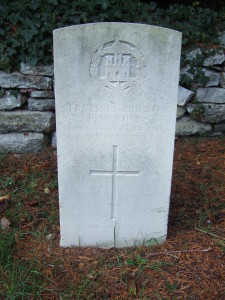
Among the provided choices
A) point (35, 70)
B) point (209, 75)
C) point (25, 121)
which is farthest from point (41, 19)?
point (209, 75)

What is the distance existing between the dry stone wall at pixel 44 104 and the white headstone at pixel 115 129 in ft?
5.79

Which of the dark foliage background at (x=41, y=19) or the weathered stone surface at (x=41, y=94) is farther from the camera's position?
the weathered stone surface at (x=41, y=94)

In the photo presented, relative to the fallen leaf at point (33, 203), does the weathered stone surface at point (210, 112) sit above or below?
above

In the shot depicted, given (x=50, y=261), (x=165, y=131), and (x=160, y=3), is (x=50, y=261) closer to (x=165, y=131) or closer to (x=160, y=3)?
(x=165, y=131)

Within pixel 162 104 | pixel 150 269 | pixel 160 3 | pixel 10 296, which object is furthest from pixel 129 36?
pixel 160 3

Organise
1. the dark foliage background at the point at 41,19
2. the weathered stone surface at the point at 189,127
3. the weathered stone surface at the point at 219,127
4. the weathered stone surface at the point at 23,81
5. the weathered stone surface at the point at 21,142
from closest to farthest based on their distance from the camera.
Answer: the dark foliage background at the point at 41,19 → the weathered stone surface at the point at 23,81 → the weathered stone surface at the point at 21,142 → the weathered stone surface at the point at 189,127 → the weathered stone surface at the point at 219,127

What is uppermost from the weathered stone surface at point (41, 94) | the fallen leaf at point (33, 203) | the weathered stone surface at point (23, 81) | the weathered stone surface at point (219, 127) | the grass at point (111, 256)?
the weathered stone surface at point (23, 81)

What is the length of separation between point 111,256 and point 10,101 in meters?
2.30

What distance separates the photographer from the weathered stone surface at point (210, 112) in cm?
427

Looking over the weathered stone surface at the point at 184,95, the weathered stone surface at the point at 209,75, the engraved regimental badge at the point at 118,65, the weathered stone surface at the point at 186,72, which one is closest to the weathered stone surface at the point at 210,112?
the weathered stone surface at the point at 184,95

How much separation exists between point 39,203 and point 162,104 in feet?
5.14

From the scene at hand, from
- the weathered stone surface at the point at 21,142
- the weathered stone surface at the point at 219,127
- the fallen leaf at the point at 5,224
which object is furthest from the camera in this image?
the weathered stone surface at the point at 219,127

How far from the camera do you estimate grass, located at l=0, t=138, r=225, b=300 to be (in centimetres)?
222

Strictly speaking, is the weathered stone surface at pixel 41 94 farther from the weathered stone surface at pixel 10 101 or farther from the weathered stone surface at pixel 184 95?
the weathered stone surface at pixel 184 95
